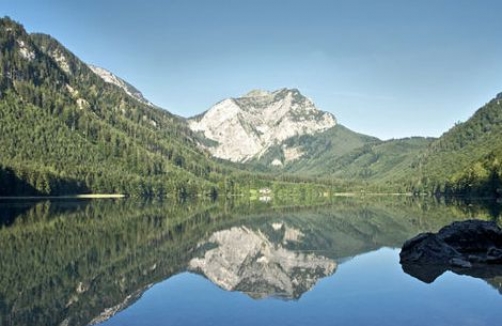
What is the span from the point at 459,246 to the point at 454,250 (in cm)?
374

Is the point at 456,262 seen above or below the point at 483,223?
below

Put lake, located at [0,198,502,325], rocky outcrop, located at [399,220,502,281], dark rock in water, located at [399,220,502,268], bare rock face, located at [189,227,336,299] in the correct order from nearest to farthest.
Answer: lake, located at [0,198,502,325] < bare rock face, located at [189,227,336,299] < rocky outcrop, located at [399,220,502,281] < dark rock in water, located at [399,220,502,268]

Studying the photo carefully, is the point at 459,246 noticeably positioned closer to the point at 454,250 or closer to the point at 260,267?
the point at 454,250

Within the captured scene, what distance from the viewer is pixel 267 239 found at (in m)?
71.0

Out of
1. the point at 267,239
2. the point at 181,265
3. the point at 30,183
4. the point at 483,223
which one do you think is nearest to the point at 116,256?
the point at 181,265

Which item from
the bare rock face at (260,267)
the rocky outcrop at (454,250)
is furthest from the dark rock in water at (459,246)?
the bare rock face at (260,267)

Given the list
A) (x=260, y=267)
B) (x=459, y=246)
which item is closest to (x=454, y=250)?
(x=459, y=246)

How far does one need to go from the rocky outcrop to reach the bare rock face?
7364mm

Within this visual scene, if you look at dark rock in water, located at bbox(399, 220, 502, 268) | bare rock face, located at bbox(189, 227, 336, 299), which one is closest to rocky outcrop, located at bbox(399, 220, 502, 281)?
dark rock in water, located at bbox(399, 220, 502, 268)

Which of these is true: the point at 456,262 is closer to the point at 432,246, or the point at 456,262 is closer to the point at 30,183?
the point at 432,246

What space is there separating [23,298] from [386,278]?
26018mm

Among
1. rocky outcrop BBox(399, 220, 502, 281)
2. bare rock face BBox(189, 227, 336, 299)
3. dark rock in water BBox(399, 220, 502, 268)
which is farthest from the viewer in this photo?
dark rock in water BBox(399, 220, 502, 268)

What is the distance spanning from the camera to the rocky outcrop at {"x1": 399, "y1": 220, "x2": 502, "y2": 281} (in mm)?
40656

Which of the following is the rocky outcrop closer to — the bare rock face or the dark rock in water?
the dark rock in water
